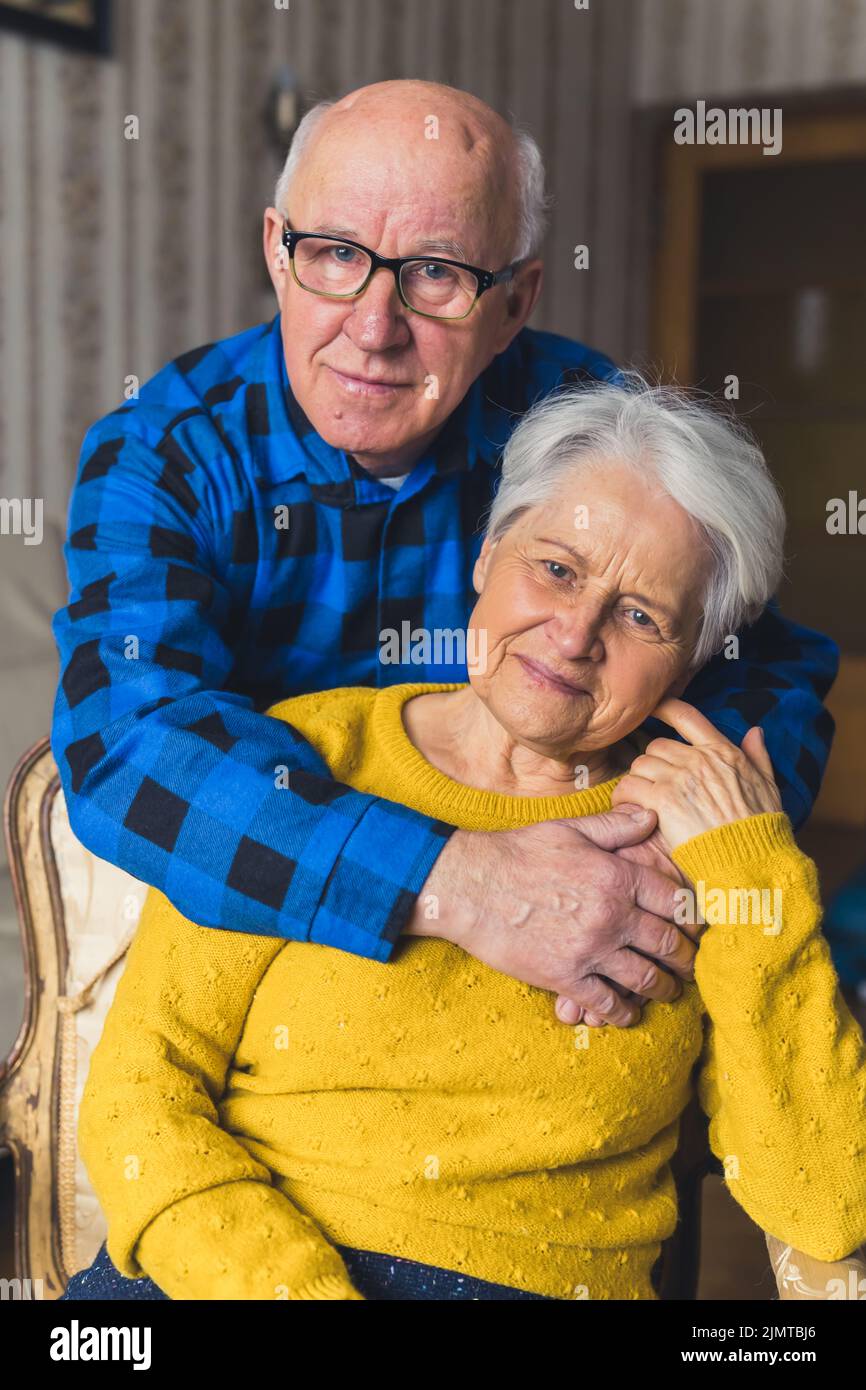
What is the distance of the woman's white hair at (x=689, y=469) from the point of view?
1.25 metres

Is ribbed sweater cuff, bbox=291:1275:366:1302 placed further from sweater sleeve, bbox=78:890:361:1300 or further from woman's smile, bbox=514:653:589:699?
woman's smile, bbox=514:653:589:699

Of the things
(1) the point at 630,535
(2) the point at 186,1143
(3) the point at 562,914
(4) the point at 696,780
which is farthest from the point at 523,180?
(2) the point at 186,1143

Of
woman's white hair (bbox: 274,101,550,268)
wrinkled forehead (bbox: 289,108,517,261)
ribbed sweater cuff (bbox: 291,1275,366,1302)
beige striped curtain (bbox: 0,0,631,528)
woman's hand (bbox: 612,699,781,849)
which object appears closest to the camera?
ribbed sweater cuff (bbox: 291,1275,366,1302)

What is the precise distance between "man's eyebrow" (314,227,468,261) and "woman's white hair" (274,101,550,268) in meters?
0.11

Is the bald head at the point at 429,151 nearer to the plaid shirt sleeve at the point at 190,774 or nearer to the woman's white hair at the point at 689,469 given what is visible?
the woman's white hair at the point at 689,469

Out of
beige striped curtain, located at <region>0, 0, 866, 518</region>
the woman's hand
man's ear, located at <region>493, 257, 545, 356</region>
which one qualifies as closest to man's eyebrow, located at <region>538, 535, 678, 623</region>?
the woman's hand

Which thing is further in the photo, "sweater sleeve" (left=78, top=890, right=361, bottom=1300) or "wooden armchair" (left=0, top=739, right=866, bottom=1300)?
"wooden armchair" (left=0, top=739, right=866, bottom=1300)

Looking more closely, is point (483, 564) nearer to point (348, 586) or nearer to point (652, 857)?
point (348, 586)

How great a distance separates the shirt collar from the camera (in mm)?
1531

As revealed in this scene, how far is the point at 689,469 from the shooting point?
1248mm

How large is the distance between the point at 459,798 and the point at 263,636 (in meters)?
0.40

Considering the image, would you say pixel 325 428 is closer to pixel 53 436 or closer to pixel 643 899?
pixel 643 899
